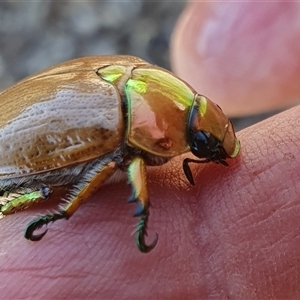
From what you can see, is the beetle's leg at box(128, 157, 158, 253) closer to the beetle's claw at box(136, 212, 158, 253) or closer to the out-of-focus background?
the beetle's claw at box(136, 212, 158, 253)

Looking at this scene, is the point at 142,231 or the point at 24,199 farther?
the point at 24,199

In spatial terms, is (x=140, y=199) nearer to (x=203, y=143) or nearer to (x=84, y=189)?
(x=84, y=189)

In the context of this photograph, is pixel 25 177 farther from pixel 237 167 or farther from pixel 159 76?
pixel 237 167

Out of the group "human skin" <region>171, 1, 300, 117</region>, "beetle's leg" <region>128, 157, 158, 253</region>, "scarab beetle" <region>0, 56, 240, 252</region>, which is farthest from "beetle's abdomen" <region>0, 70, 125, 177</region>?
"human skin" <region>171, 1, 300, 117</region>

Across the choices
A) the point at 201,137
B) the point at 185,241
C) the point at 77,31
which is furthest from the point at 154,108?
the point at 77,31

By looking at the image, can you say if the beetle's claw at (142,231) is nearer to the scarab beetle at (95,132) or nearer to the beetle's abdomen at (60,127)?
the scarab beetle at (95,132)

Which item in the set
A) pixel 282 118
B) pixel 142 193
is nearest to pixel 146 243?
pixel 142 193
